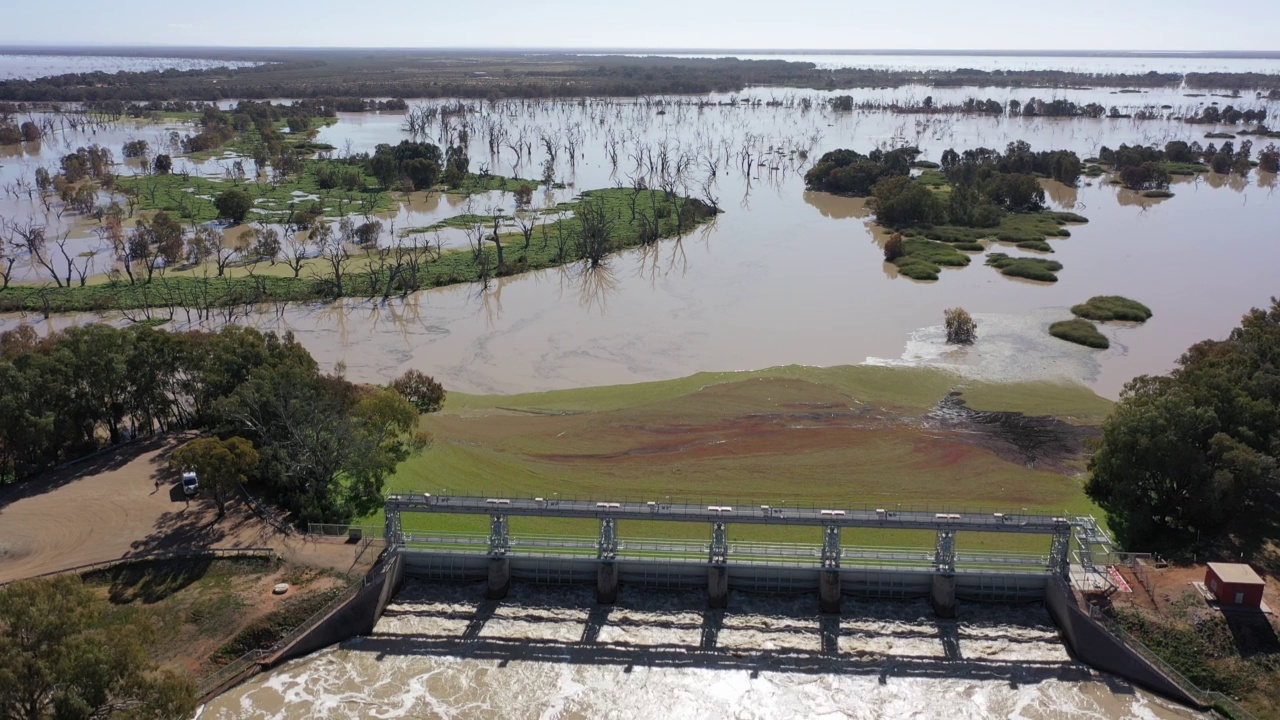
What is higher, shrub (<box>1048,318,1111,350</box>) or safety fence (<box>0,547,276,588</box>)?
shrub (<box>1048,318,1111,350</box>)

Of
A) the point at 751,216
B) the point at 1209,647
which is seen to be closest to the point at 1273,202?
the point at 751,216

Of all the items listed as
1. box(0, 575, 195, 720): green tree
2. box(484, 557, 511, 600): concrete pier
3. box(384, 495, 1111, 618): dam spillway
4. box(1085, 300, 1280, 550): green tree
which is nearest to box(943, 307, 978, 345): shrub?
box(1085, 300, 1280, 550): green tree

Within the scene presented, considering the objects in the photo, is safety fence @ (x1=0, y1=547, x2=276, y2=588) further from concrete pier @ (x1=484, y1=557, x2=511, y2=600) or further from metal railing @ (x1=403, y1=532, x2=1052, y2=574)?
concrete pier @ (x1=484, y1=557, x2=511, y2=600)

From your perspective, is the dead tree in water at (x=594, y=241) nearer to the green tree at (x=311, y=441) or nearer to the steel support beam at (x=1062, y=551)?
the green tree at (x=311, y=441)

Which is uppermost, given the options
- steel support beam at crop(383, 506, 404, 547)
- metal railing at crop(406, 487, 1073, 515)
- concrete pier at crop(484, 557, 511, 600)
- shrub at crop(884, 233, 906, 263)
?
shrub at crop(884, 233, 906, 263)

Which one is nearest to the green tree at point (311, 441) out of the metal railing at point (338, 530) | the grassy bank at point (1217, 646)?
the metal railing at point (338, 530)

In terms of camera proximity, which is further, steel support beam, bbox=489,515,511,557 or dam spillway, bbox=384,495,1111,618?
steel support beam, bbox=489,515,511,557

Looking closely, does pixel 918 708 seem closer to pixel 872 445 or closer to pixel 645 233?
pixel 872 445
